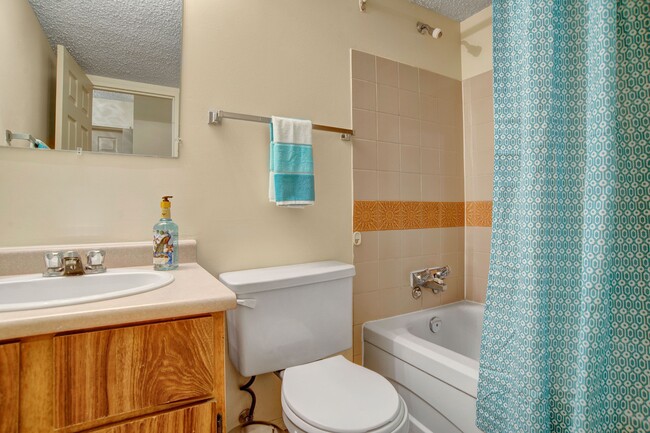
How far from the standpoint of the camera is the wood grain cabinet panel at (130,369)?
0.61m

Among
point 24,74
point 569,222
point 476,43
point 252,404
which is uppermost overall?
point 476,43

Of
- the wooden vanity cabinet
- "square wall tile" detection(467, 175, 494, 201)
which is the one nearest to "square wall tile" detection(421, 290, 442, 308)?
"square wall tile" detection(467, 175, 494, 201)

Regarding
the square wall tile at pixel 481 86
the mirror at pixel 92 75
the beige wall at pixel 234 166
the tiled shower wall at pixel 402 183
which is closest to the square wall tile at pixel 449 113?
the tiled shower wall at pixel 402 183

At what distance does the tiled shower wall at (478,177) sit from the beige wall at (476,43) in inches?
2.2

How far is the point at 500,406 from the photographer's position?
39.1 inches

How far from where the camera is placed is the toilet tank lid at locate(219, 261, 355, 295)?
1168 millimetres

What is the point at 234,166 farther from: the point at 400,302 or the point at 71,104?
the point at 400,302

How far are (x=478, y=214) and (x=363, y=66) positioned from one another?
3.82 ft

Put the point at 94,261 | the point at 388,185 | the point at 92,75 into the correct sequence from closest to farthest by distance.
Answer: the point at 94,261 → the point at 92,75 → the point at 388,185

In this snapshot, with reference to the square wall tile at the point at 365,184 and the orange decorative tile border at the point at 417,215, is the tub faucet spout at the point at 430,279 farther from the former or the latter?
the square wall tile at the point at 365,184

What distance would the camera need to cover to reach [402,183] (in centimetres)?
185

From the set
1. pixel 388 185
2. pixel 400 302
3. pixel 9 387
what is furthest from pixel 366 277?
pixel 9 387

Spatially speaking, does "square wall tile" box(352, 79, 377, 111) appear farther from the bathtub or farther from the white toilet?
the bathtub

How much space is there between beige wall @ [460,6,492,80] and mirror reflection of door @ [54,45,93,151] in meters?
2.07
